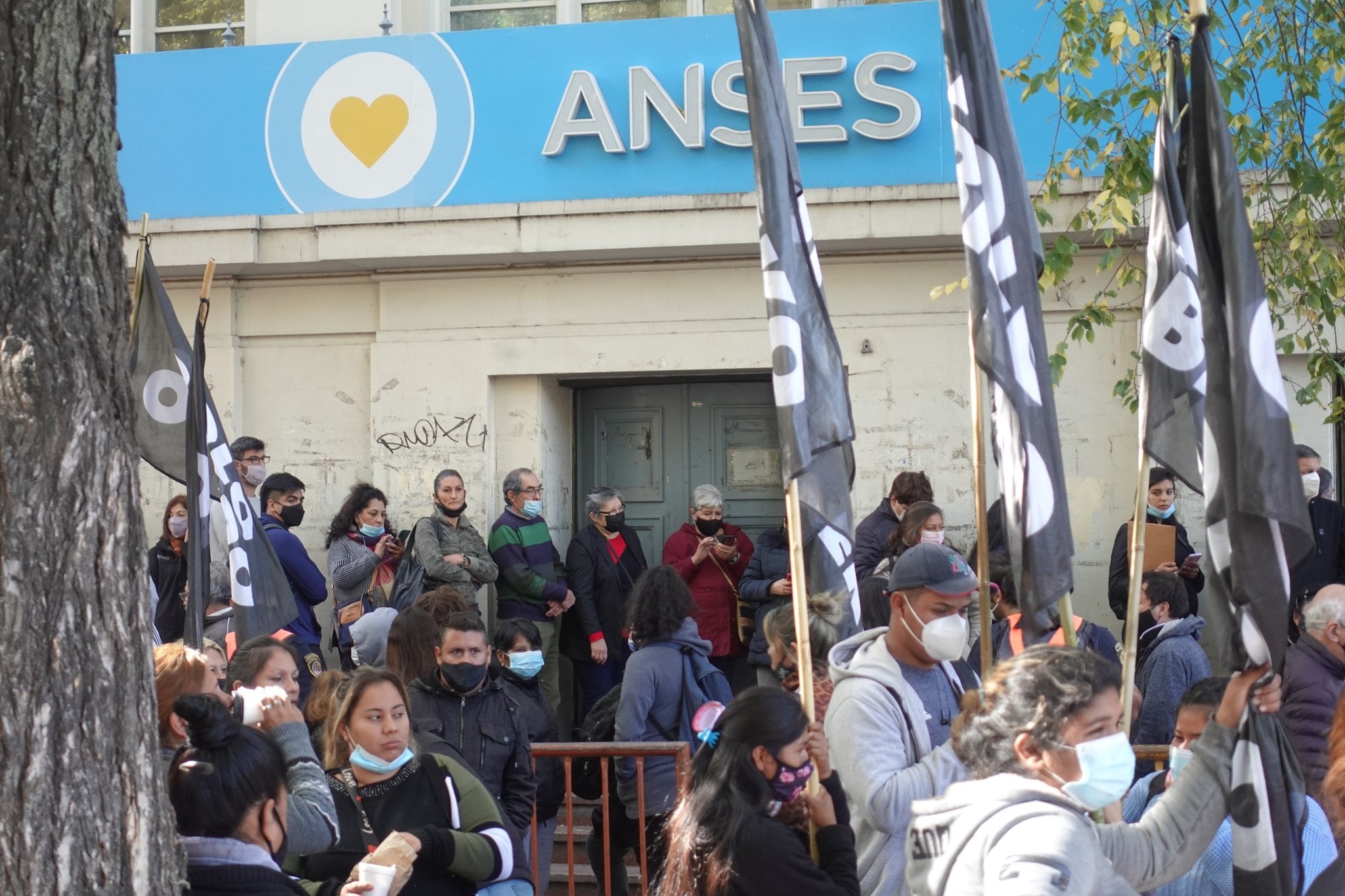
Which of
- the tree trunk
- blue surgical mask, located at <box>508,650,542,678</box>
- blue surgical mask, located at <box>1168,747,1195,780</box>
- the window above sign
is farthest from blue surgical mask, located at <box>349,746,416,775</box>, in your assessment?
the window above sign

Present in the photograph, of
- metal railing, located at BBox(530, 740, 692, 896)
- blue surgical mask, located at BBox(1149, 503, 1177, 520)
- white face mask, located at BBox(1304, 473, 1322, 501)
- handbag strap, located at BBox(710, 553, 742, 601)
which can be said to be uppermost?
white face mask, located at BBox(1304, 473, 1322, 501)

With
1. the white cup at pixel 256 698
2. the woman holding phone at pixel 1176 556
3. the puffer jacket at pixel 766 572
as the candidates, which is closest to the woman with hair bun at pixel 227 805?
the white cup at pixel 256 698

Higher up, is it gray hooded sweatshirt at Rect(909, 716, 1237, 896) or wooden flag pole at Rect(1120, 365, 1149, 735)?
wooden flag pole at Rect(1120, 365, 1149, 735)

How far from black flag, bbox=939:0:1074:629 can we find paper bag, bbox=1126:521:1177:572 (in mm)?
4053

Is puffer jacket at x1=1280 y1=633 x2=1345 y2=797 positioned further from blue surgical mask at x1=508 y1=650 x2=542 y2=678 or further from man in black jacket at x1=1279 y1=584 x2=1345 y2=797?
blue surgical mask at x1=508 y1=650 x2=542 y2=678

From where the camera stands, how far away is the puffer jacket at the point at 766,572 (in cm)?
876

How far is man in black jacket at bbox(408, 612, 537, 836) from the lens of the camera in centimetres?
583

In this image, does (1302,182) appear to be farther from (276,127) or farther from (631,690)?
(276,127)

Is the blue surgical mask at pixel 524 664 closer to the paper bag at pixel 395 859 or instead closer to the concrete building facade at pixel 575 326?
the paper bag at pixel 395 859

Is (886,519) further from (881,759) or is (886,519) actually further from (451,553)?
(881,759)

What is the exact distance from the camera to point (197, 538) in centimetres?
643

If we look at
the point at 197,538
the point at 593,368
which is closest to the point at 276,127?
the point at 593,368

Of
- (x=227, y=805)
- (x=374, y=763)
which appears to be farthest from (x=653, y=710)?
(x=227, y=805)

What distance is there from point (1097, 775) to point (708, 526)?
Result: 634cm
